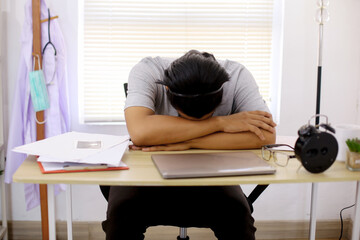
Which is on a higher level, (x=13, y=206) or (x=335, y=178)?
(x=335, y=178)

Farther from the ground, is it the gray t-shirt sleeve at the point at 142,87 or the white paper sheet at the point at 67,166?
the gray t-shirt sleeve at the point at 142,87

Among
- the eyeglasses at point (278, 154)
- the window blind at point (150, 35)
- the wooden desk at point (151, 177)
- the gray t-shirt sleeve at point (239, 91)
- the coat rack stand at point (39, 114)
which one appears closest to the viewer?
the wooden desk at point (151, 177)

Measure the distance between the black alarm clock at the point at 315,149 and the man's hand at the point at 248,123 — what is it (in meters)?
0.30

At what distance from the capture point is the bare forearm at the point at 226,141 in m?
1.30

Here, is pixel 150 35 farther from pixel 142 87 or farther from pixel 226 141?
pixel 226 141

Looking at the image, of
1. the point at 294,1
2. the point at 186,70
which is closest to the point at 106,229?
the point at 186,70

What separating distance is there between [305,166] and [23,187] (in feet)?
6.20

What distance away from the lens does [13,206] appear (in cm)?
239

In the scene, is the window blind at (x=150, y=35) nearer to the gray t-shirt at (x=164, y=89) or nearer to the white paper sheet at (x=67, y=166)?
the gray t-shirt at (x=164, y=89)

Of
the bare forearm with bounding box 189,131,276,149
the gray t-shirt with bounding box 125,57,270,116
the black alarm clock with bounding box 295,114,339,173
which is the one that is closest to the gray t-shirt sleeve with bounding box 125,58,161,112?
the gray t-shirt with bounding box 125,57,270,116

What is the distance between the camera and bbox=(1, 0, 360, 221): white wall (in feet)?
7.75

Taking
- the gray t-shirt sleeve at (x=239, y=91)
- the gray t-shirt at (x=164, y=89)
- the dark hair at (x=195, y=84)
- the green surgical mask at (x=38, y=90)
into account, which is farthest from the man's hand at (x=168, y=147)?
the green surgical mask at (x=38, y=90)

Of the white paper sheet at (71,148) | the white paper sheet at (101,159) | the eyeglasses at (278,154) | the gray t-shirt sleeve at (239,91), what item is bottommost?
the eyeglasses at (278,154)

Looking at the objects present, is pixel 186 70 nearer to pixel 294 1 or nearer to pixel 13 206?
pixel 294 1
